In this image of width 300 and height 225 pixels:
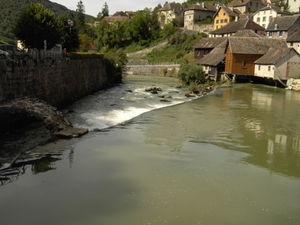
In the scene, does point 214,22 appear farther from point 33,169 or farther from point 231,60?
point 33,169

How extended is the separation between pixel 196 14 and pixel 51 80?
6674cm

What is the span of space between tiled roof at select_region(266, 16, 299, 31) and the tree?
38.4m

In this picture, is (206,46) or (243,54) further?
(206,46)

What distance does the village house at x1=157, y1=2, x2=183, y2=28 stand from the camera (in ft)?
296

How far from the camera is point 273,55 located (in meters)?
39.7

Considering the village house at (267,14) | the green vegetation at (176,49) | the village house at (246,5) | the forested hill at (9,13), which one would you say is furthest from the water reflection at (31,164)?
the village house at (246,5)

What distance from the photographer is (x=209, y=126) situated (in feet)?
65.6

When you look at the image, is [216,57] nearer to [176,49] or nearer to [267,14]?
[176,49]

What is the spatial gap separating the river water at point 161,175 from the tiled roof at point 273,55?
18.8 m

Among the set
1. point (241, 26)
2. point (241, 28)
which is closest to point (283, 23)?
point (241, 28)

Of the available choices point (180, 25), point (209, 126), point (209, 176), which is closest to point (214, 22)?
point (180, 25)

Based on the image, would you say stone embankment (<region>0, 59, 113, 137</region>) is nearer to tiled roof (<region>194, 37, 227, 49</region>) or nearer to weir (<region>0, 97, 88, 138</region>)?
weir (<region>0, 97, 88, 138</region>)

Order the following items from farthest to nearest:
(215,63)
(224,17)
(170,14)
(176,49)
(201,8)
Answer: (170,14), (201,8), (224,17), (176,49), (215,63)

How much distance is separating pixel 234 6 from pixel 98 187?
3437 inches
